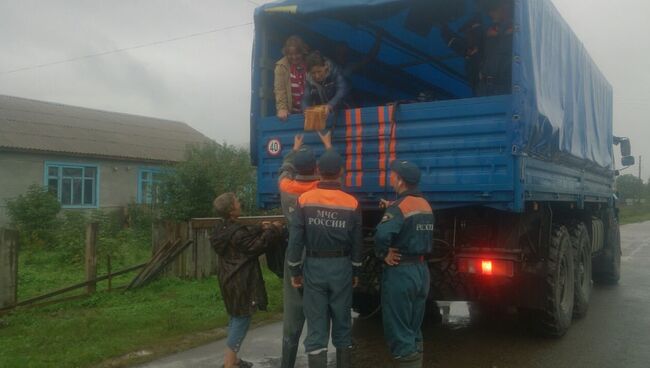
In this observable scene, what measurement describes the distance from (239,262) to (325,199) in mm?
1080

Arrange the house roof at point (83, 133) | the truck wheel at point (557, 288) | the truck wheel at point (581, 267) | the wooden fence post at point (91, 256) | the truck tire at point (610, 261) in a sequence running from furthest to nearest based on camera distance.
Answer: the house roof at point (83, 133) → the truck tire at point (610, 261) → the wooden fence post at point (91, 256) → the truck wheel at point (581, 267) → the truck wheel at point (557, 288)

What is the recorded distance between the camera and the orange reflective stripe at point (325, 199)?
4309mm

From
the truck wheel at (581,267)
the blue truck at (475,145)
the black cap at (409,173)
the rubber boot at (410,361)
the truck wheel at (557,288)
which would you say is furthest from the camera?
the truck wheel at (581,267)

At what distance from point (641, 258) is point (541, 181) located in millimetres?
11824

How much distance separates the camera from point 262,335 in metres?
6.48

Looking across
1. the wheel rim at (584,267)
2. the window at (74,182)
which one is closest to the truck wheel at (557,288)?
the wheel rim at (584,267)

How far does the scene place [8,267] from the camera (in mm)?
6797

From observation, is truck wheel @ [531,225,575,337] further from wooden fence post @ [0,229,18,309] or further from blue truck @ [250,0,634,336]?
wooden fence post @ [0,229,18,309]

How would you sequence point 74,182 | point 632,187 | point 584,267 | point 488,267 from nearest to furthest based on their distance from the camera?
point 488,267 → point 584,267 → point 74,182 → point 632,187

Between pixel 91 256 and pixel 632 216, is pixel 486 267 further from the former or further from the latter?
pixel 632 216

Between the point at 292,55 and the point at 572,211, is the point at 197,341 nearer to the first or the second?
the point at 292,55

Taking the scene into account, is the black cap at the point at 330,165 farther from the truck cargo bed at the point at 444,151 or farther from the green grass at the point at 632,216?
the green grass at the point at 632,216

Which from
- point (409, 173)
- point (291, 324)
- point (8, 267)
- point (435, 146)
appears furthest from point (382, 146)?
point (8, 267)

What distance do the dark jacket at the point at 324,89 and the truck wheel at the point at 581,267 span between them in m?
3.32
